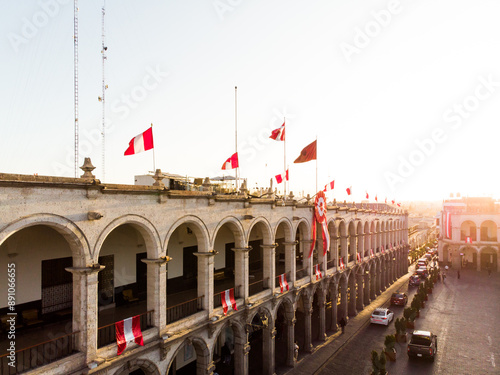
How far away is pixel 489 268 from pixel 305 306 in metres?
53.9

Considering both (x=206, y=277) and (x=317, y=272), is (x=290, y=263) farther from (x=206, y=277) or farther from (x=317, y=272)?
(x=206, y=277)

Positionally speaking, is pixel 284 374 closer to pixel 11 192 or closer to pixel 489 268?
pixel 11 192

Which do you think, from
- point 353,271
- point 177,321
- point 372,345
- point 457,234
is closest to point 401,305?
point 353,271

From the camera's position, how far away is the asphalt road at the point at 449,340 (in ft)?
79.7

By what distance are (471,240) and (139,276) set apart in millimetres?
70531

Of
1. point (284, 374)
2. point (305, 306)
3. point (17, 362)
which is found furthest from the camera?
point (305, 306)

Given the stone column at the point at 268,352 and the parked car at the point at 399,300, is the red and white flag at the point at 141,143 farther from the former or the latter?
the parked car at the point at 399,300

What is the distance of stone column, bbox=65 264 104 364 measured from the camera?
497 inches

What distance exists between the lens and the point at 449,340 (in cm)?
2959

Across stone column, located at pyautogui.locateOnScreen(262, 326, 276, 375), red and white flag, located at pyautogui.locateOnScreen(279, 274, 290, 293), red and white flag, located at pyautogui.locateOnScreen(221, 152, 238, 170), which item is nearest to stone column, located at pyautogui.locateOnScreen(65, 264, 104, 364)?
red and white flag, located at pyautogui.locateOnScreen(221, 152, 238, 170)

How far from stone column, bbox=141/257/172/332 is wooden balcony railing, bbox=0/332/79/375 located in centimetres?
348

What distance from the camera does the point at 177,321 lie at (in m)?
16.5

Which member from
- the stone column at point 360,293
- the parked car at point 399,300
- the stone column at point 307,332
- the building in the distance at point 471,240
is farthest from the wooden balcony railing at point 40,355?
the building in the distance at point 471,240

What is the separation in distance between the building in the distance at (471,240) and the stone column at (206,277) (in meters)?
66.9
